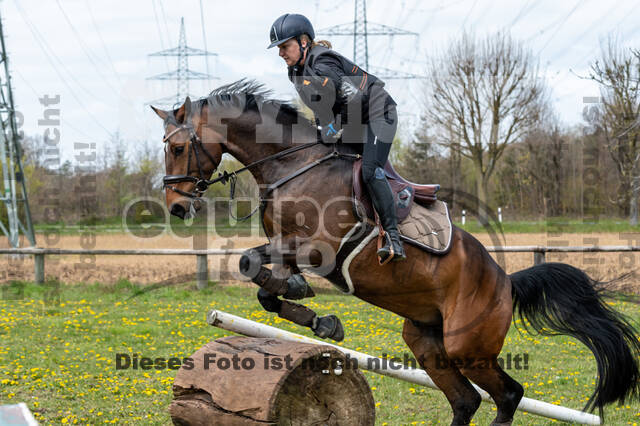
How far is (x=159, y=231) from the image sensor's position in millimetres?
19406

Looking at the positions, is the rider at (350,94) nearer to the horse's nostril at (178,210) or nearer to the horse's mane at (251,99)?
the horse's mane at (251,99)

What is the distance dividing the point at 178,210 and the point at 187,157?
1.20 feet

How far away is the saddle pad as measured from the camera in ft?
12.7

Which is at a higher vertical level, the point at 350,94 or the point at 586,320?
the point at 350,94

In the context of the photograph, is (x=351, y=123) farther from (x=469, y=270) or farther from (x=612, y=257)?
(x=612, y=257)

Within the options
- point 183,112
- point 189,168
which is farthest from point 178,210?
point 183,112

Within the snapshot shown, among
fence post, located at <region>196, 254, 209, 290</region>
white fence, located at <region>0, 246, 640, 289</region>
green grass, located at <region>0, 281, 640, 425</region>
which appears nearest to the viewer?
green grass, located at <region>0, 281, 640, 425</region>

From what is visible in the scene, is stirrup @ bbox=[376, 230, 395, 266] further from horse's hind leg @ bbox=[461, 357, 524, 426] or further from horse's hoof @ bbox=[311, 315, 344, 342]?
horse's hind leg @ bbox=[461, 357, 524, 426]

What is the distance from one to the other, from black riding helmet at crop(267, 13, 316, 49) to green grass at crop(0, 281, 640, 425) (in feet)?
9.60

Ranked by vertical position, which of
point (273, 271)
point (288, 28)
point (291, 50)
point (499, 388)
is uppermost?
point (288, 28)

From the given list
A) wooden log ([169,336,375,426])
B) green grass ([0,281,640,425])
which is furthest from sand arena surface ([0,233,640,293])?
wooden log ([169,336,375,426])

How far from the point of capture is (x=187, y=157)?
3.87m

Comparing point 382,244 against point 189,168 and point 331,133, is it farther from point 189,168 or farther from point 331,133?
point 189,168

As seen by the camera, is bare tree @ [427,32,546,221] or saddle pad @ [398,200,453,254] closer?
saddle pad @ [398,200,453,254]
